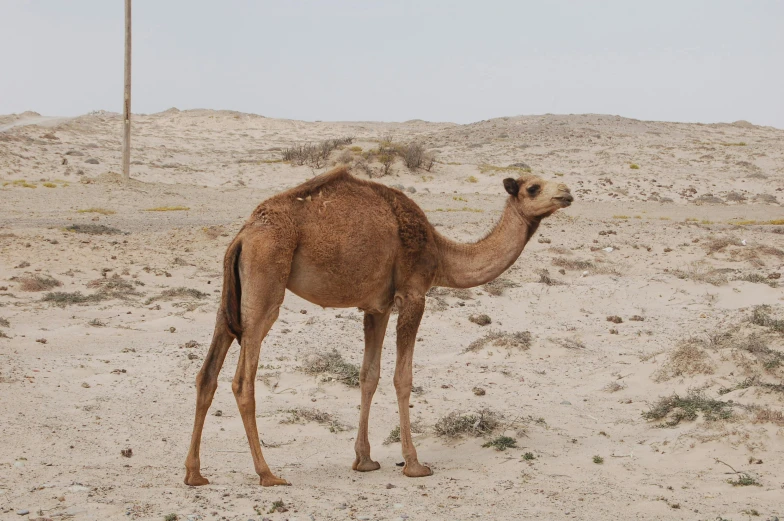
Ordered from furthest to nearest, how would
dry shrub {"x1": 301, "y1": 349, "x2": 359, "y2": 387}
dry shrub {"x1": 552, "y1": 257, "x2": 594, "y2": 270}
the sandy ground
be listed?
dry shrub {"x1": 552, "y1": 257, "x2": 594, "y2": 270}
dry shrub {"x1": 301, "y1": 349, "x2": 359, "y2": 387}
the sandy ground

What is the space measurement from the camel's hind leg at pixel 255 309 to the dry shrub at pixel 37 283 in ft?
29.6

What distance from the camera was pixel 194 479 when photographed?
7020 millimetres

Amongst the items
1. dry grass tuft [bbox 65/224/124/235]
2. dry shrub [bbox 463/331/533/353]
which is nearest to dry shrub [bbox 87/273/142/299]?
dry grass tuft [bbox 65/224/124/235]

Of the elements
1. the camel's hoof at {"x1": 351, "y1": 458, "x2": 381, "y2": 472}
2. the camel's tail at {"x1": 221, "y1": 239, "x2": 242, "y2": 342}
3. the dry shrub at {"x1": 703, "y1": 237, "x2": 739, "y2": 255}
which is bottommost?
the camel's hoof at {"x1": 351, "y1": 458, "x2": 381, "y2": 472}

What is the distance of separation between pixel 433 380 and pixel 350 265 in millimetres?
4100

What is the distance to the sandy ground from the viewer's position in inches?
271

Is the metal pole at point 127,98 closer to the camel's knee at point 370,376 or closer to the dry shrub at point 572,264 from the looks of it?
the dry shrub at point 572,264

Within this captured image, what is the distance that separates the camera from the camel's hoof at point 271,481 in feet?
23.1

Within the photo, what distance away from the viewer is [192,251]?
1839 cm

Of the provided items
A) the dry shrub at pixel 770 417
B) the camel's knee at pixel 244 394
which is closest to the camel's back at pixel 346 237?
the camel's knee at pixel 244 394

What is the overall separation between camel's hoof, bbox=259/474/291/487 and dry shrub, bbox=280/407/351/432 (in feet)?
6.74

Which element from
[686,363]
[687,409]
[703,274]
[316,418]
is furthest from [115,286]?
[703,274]

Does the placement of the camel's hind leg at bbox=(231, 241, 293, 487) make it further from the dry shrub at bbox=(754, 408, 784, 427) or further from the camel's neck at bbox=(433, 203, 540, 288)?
the dry shrub at bbox=(754, 408, 784, 427)

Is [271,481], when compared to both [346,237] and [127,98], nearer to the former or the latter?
[346,237]
